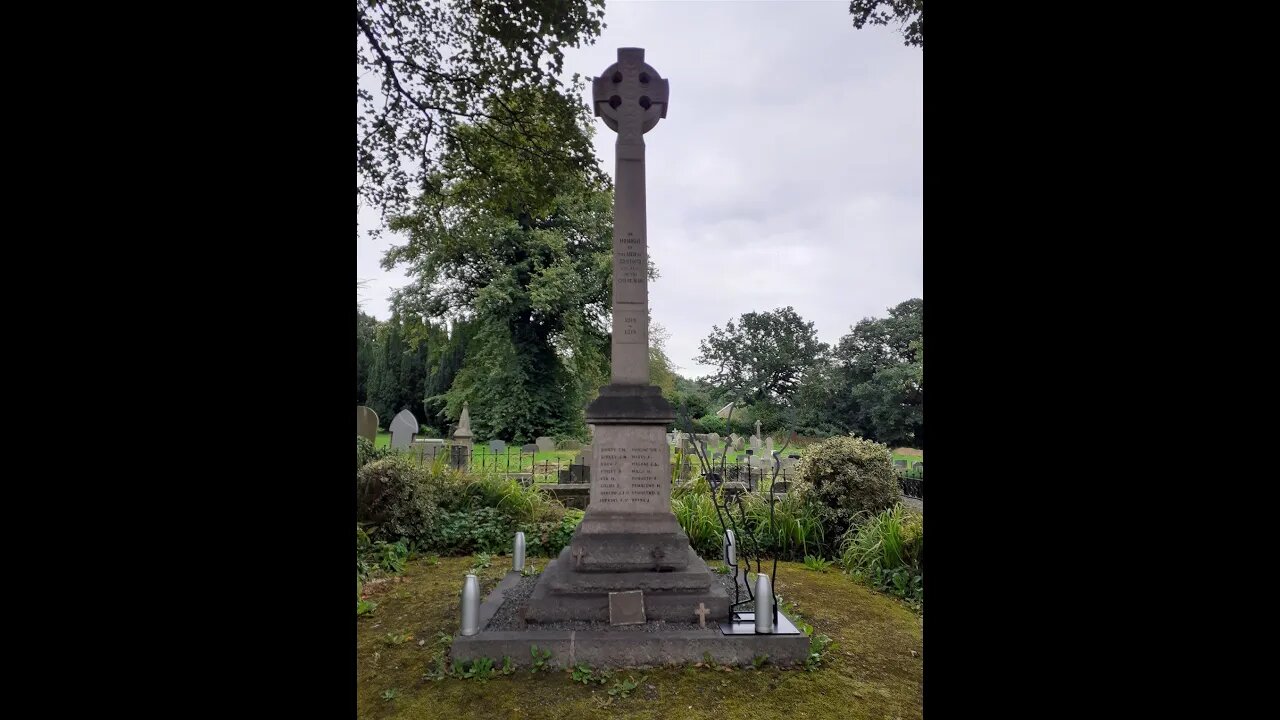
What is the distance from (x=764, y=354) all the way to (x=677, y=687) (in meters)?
27.9

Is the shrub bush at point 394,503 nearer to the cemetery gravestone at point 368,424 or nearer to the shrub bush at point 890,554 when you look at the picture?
the cemetery gravestone at point 368,424

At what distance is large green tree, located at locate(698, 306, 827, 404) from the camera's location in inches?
1174

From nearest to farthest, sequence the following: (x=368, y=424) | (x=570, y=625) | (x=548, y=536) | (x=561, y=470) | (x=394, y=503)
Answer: (x=570, y=625)
(x=394, y=503)
(x=548, y=536)
(x=368, y=424)
(x=561, y=470)

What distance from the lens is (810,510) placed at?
7.69m

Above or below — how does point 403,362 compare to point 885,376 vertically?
above

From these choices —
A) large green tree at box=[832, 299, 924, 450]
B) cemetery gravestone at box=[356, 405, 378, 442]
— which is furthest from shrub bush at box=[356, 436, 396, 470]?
large green tree at box=[832, 299, 924, 450]

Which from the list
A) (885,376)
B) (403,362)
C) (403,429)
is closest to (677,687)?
(403,429)

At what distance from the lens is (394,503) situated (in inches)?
293

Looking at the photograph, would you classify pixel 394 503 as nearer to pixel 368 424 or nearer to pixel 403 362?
pixel 368 424

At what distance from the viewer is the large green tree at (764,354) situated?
29.8m

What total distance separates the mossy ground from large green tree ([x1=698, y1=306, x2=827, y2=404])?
82.6 feet

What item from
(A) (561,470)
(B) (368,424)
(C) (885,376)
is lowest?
(A) (561,470)
